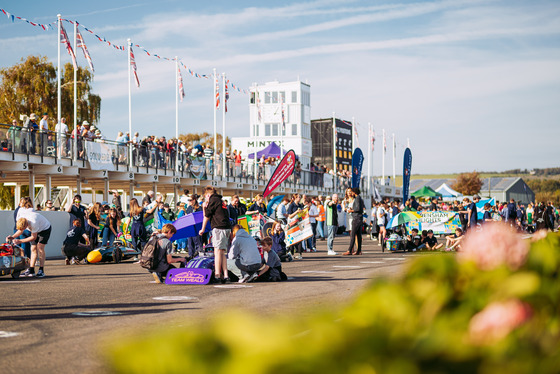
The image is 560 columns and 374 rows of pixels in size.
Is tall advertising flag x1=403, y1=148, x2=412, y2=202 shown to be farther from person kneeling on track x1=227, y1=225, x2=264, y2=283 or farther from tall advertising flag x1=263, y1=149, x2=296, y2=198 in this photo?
person kneeling on track x1=227, y1=225, x2=264, y2=283

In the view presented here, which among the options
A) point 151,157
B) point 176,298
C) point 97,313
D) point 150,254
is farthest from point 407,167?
point 97,313

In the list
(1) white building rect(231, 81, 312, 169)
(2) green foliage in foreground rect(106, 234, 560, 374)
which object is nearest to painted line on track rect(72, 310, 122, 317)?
(2) green foliage in foreground rect(106, 234, 560, 374)

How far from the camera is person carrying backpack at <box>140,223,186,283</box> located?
45.0 feet

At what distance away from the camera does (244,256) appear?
14.0 m

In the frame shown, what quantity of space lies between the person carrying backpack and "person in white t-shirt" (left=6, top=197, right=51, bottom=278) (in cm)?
306

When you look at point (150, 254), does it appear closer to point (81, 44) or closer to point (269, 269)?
point (269, 269)

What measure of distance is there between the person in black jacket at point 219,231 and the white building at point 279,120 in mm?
80916

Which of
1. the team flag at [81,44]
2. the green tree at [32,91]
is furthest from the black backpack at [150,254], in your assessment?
the green tree at [32,91]

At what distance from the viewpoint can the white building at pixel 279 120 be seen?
96688 millimetres

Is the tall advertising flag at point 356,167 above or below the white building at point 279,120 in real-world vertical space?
below

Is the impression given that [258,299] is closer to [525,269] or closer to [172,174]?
[525,269]

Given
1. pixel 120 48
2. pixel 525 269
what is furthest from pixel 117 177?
pixel 525 269

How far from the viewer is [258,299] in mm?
10820

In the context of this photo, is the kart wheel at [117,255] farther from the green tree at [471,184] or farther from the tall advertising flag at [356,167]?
the green tree at [471,184]
